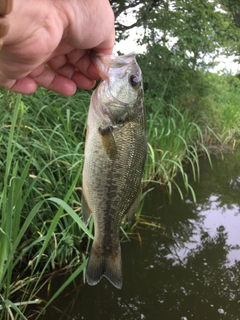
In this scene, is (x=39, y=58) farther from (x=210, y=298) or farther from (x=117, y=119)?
(x=210, y=298)

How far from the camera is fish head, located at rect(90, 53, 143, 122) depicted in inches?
62.2

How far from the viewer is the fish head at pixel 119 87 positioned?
158cm

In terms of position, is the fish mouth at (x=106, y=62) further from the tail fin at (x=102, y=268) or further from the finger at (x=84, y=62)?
the tail fin at (x=102, y=268)

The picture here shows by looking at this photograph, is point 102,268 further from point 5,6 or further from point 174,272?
point 174,272

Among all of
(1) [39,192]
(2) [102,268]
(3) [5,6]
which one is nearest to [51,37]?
(3) [5,6]

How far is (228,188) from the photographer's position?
560 centimetres

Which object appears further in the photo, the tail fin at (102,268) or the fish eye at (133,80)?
the tail fin at (102,268)

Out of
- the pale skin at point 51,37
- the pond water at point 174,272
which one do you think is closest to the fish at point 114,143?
the pale skin at point 51,37

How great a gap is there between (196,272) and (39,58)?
2780mm

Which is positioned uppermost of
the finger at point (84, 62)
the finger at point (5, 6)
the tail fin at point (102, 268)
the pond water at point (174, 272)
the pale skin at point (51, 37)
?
the finger at point (5, 6)

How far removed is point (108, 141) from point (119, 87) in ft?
0.86

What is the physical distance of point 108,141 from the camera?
1.55 metres

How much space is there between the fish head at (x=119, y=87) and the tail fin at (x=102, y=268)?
0.71 meters

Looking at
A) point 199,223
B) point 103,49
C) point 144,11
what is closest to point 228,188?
point 199,223
